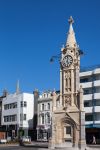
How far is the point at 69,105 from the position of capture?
5891 centimetres

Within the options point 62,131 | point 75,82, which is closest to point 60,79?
point 75,82

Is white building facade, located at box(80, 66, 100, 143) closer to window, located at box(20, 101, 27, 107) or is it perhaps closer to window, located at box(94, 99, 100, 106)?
window, located at box(94, 99, 100, 106)

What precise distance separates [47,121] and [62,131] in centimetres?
3917

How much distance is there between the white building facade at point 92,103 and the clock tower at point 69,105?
2657cm

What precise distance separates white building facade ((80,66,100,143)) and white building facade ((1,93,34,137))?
774 inches

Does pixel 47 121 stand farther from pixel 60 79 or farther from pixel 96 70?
pixel 60 79

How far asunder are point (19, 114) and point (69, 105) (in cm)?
4507

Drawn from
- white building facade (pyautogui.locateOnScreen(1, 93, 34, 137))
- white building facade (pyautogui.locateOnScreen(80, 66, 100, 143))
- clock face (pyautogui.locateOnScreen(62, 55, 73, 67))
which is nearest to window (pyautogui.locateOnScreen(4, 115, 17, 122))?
white building facade (pyautogui.locateOnScreen(1, 93, 34, 137))

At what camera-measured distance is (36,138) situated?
104000mm

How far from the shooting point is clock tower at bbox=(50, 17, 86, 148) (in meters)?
57.2

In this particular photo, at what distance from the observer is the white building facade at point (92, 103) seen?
8644 centimetres

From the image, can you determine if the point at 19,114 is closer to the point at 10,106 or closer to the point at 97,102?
the point at 10,106

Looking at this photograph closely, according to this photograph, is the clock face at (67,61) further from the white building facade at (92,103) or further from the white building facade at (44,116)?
the white building facade at (44,116)

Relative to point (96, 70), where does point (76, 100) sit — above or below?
below
